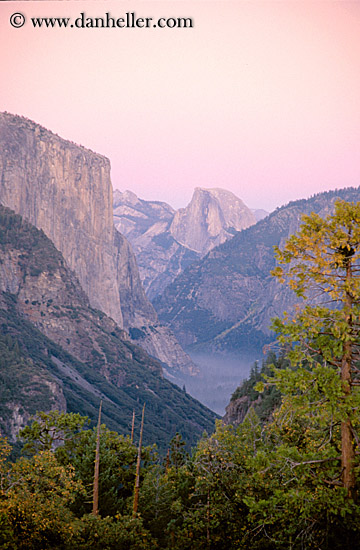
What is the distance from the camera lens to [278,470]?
23.8 m

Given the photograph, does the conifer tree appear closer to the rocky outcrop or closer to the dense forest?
the dense forest

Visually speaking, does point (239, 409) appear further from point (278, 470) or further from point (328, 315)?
point (328, 315)

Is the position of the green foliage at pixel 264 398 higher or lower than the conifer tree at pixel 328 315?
lower

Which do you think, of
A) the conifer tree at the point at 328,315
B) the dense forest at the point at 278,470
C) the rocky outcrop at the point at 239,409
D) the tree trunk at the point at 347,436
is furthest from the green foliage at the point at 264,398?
the conifer tree at the point at 328,315

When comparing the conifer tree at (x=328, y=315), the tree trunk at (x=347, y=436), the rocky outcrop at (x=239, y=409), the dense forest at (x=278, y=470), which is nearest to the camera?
the conifer tree at (x=328, y=315)

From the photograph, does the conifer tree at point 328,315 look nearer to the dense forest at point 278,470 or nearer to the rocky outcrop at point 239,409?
the dense forest at point 278,470

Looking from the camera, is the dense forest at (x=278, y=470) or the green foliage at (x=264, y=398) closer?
the dense forest at (x=278, y=470)

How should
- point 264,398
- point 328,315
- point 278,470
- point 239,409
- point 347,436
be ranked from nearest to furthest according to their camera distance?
point 347,436
point 328,315
point 278,470
point 264,398
point 239,409

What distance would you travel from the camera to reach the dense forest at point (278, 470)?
740 inches

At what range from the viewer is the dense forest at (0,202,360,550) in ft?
61.7

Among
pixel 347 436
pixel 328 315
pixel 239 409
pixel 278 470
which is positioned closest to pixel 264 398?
pixel 239 409

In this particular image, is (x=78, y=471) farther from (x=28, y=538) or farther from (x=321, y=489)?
(x=321, y=489)

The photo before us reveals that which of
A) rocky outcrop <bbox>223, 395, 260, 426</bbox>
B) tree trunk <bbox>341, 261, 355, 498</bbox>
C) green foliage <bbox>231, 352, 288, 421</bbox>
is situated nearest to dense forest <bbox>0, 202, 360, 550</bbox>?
tree trunk <bbox>341, 261, 355, 498</bbox>

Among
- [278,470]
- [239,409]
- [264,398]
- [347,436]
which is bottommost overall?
[239,409]
